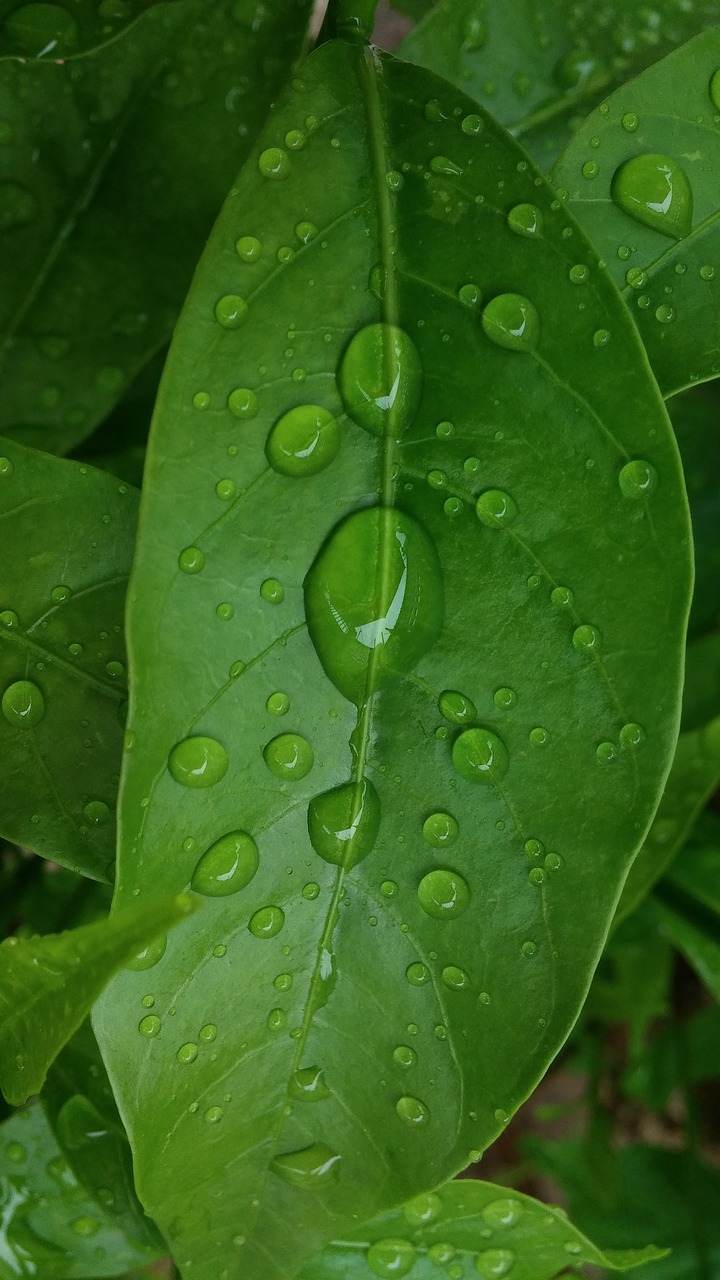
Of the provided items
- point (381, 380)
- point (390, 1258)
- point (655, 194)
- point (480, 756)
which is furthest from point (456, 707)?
point (390, 1258)

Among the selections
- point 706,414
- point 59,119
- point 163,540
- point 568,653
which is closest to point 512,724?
point 568,653

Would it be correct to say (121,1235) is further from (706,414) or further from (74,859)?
(706,414)

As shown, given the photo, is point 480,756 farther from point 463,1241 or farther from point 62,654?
point 463,1241

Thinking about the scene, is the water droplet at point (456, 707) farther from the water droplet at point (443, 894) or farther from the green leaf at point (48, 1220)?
the green leaf at point (48, 1220)

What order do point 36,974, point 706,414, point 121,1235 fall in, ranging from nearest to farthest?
point 36,974
point 121,1235
point 706,414

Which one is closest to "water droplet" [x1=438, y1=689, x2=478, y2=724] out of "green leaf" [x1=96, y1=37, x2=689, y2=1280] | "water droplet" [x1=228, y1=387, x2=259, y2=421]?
"green leaf" [x1=96, y1=37, x2=689, y2=1280]

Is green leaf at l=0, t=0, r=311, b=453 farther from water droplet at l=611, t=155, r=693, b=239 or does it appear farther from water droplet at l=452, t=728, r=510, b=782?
water droplet at l=452, t=728, r=510, b=782
